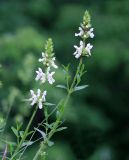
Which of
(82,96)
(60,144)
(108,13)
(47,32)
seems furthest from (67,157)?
(108,13)

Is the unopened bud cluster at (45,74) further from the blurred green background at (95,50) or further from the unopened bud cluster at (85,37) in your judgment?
the blurred green background at (95,50)

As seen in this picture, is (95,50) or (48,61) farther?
(95,50)

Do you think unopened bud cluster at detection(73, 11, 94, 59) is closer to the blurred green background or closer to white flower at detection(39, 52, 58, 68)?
white flower at detection(39, 52, 58, 68)

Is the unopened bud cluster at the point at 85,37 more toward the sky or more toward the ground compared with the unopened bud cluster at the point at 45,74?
more toward the sky

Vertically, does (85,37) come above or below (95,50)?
above

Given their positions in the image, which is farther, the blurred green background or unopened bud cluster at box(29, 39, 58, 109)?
the blurred green background

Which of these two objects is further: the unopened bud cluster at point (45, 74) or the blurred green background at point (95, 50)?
the blurred green background at point (95, 50)

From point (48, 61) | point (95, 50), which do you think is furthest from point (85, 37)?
point (95, 50)

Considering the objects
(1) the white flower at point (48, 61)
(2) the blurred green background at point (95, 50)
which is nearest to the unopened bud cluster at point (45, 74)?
(1) the white flower at point (48, 61)

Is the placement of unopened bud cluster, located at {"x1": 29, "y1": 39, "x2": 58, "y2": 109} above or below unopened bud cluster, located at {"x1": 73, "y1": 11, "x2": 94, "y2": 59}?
below

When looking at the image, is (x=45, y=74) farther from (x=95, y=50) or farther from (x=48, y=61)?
(x=95, y=50)

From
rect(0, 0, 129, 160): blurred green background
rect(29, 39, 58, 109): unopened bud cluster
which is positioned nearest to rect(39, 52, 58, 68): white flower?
rect(29, 39, 58, 109): unopened bud cluster

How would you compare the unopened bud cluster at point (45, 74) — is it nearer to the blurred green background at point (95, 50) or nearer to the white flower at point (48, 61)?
the white flower at point (48, 61)
